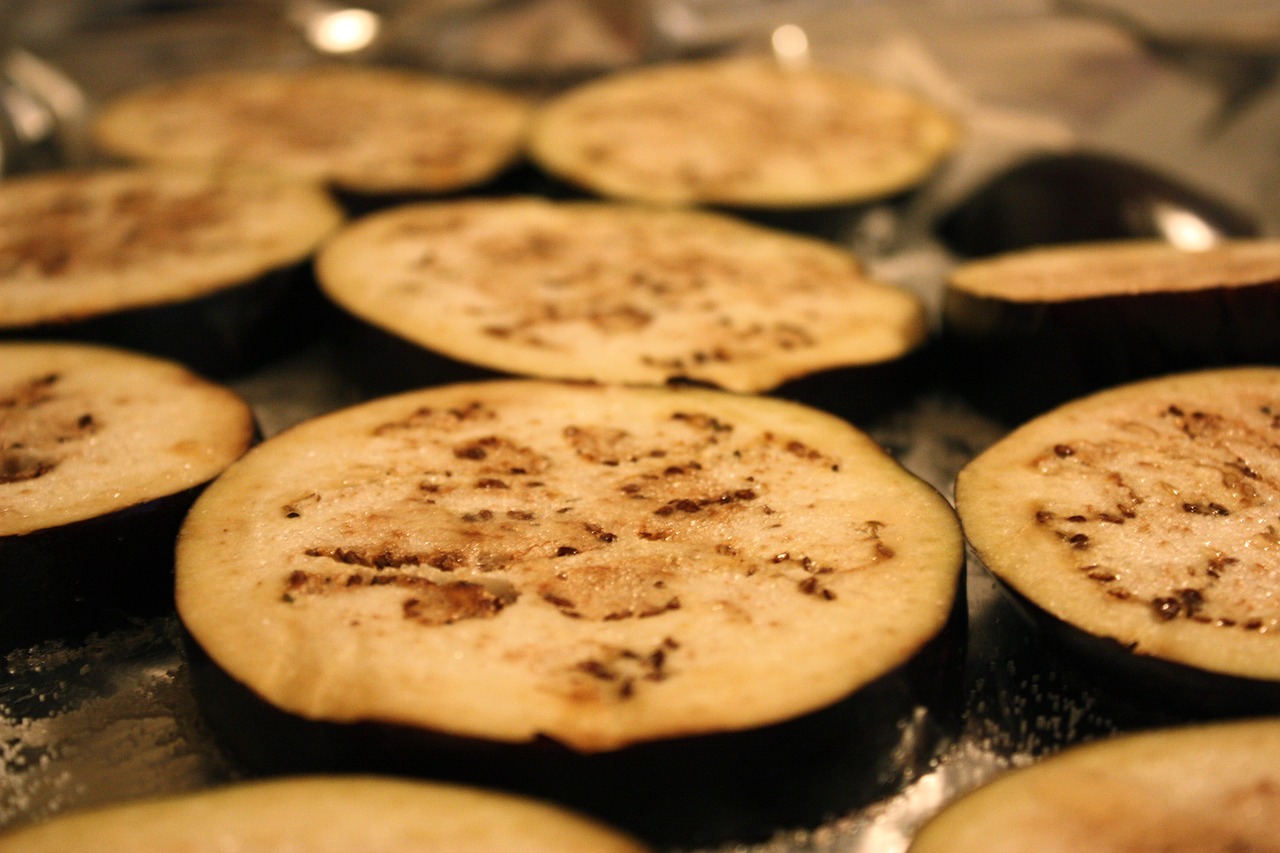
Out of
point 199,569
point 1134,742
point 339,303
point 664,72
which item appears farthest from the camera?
point 664,72

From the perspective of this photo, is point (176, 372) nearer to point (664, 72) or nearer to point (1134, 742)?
point (1134, 742)

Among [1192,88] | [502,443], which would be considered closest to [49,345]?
[502,443]

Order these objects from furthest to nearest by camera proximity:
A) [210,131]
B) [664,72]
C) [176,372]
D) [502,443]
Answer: [664,72] < [210,131] < [176,372] < [502,443]

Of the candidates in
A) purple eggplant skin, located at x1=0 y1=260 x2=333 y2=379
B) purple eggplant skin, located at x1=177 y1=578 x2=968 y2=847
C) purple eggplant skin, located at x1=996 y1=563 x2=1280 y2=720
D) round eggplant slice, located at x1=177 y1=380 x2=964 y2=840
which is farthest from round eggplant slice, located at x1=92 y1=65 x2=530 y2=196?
purple eggplant skin, located at x1=996 y1=563 x2=1280 y2=720

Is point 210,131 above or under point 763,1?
under

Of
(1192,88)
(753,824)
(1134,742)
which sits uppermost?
(1192,88)

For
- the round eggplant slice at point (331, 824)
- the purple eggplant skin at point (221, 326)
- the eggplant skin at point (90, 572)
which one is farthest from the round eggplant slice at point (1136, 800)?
the purple eggplant skin at point (221, 326)

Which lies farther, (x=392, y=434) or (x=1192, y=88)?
(x=1192, y=88)
